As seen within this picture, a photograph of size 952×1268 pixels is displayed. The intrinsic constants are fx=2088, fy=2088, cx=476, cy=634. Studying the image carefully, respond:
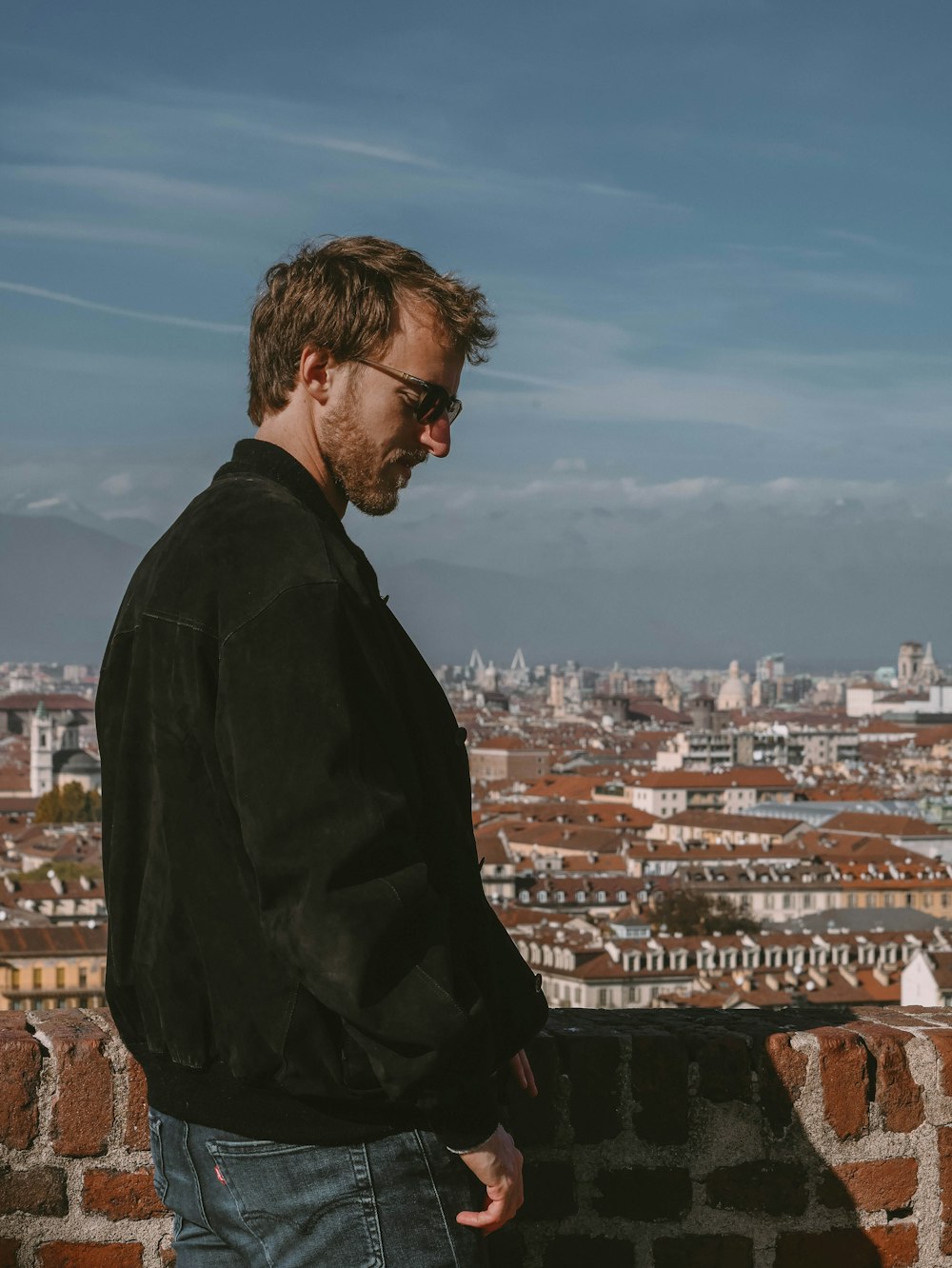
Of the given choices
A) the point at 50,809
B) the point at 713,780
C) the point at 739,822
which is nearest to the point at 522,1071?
the point at 739,822

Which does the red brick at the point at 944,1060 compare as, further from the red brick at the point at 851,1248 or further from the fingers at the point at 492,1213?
the fingers at the point at 492,1213

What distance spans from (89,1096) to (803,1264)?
0.92 m

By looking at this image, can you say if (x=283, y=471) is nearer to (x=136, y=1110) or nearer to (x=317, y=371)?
(x=317, y=371)

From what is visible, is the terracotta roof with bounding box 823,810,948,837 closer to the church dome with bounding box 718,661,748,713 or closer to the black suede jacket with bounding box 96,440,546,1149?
the black suede jacket with bounding box 96,440,546,1149

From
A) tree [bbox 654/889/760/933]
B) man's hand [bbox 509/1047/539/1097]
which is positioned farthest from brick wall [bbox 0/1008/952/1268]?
tree [bbox 654/889/760/933]

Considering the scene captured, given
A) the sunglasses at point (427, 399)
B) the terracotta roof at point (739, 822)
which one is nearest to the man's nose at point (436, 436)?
the sunglasses at point (427, 399)

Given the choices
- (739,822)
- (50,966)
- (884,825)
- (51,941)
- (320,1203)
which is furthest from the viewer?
(739,822)

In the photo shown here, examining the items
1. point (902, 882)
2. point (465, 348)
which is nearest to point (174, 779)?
point (465, 348)

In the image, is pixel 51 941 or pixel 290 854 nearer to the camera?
pixel 290 854

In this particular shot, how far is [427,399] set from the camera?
1.99 m

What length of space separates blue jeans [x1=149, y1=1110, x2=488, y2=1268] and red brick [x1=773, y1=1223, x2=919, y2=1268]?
33.3 inches

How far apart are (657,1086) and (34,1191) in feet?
2.47

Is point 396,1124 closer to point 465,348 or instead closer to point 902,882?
point 465,348

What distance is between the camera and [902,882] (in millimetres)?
52219
